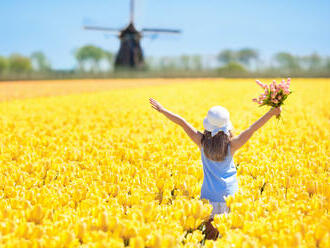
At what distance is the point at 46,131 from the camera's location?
7750 millimetres

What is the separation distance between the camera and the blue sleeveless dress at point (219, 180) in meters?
3.54

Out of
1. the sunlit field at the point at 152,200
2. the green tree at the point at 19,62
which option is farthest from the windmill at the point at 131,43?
the green tree at the point at 19,62

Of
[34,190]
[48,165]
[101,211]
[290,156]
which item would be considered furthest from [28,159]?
[290,156]

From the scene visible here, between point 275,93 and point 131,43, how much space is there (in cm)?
4228

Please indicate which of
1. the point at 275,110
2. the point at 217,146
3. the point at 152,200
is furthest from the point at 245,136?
the point at 152,200

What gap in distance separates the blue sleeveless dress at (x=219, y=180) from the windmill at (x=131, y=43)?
4236 centimetres

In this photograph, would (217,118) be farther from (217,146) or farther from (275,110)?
(275,110)

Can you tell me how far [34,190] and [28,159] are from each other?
1.67 meters

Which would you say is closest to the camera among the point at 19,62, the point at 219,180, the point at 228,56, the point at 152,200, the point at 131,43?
the point at 152,200

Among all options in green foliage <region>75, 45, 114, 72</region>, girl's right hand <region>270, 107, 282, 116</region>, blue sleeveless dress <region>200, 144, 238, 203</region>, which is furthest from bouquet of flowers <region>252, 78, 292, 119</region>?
green foliage <region>75, 45, 114, 72</region>

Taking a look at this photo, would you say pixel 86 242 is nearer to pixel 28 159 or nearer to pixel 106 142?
pixel 28 159

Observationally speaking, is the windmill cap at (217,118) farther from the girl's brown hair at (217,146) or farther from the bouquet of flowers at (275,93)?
the bouquet of flowers at (275,93)

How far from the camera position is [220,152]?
A: 3.54m

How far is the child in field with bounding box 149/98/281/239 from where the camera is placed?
138 inches
